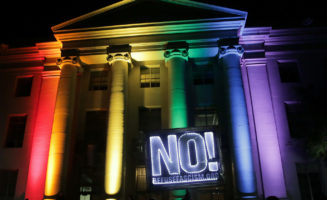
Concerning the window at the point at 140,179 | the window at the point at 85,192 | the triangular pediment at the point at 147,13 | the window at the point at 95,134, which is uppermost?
the triangular pediment at the point at 147,13

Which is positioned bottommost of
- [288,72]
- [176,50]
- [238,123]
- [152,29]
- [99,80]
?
[238,123]

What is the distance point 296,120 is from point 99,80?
53.7 feet

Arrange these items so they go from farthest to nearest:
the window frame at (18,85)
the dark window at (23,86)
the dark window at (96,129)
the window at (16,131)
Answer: the dark window at (23,86), the window frame at (18,85), the window at (16,131), the dark window at (96,129)

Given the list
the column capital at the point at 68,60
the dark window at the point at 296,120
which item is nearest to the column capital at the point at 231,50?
the dark window at the point at 296,120

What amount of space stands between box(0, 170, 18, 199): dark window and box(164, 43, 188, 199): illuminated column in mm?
13271

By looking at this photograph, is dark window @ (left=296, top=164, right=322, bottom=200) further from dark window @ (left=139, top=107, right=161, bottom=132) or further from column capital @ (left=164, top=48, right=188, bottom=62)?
column capital @ (left=164, top=48, right=188, bottom=62)

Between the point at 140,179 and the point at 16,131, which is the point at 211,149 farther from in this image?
the point at 16,131

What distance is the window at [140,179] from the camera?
63.2ft

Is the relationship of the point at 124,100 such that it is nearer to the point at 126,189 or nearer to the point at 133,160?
the point at 133,160

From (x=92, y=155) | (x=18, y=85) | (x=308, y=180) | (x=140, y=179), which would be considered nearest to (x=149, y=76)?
(x=92, y=155)

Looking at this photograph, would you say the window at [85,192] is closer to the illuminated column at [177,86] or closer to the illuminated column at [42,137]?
the illuminated column at [42,137]

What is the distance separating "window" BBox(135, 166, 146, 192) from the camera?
19266 mm

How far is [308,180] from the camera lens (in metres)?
18.6

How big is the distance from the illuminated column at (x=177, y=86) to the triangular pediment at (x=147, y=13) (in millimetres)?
2768
